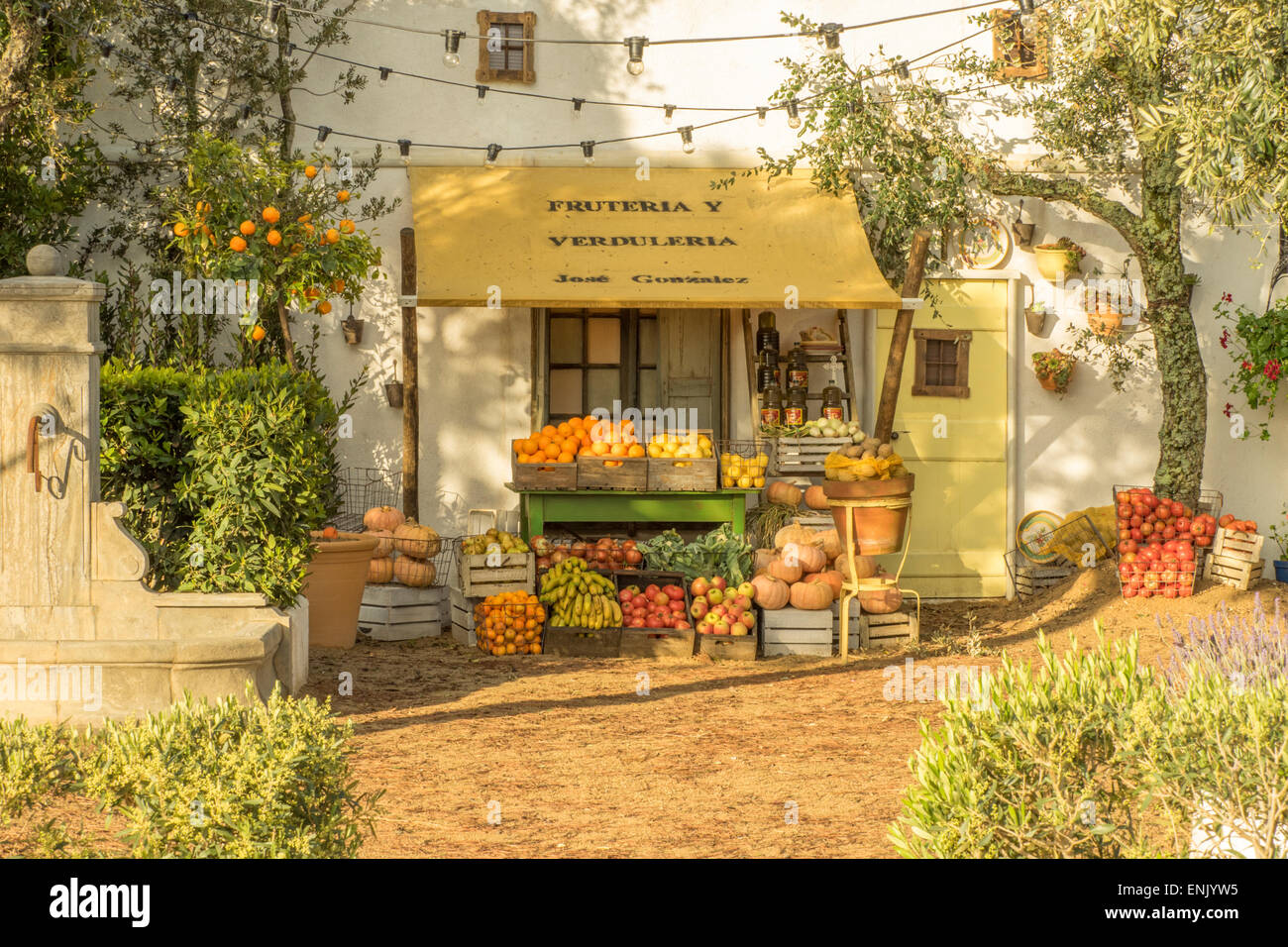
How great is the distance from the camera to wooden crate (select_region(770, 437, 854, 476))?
11.6 m

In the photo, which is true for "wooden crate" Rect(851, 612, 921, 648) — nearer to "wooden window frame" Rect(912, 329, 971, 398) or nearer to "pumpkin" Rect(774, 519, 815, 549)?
"pumpkin" Rect(774, 519, 815, 549)

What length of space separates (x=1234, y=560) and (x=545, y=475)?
5.48 meters

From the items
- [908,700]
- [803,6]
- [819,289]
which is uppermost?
[803,6]

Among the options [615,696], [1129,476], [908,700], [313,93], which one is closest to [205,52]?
[313,93]

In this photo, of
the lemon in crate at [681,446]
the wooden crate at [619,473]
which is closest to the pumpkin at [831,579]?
the lemon in crate at [681,446]

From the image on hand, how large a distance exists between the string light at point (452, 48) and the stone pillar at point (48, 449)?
5.36 meters

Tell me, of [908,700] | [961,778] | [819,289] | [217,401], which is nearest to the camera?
[961,778]

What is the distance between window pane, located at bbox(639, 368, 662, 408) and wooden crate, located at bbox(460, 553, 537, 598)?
281 cm

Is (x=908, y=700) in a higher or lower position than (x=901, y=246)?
lower

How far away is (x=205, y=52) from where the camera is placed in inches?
474

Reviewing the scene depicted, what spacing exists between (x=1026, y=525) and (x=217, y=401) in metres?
7.77

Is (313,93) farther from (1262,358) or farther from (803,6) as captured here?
(1262,358)

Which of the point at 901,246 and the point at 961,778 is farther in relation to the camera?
the point at 901,246

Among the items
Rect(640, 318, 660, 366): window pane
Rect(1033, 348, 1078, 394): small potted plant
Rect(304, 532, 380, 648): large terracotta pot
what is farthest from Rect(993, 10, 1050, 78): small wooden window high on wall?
Rect(304, 532, 380, 648): large terracotta pot
